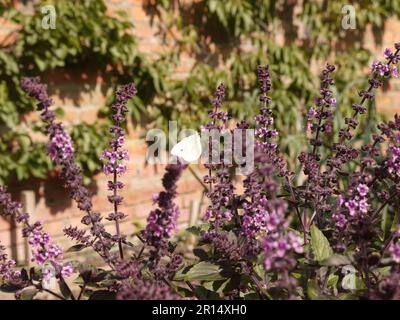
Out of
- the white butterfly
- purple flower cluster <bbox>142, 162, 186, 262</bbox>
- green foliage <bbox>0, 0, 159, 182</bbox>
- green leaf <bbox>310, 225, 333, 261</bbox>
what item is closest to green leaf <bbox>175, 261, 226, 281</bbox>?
purple flower cluster <bbox>142, 162, 186, 262</bbox>

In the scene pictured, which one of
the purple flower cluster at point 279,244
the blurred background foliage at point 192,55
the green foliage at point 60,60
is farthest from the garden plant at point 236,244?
the green foliage at point 60,60

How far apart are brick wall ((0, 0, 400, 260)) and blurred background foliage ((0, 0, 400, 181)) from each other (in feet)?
0.28

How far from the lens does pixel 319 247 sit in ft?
4.71

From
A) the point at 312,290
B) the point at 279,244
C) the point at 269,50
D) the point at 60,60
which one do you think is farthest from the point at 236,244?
the point at 269,50

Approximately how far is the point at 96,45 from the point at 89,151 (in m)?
0.76

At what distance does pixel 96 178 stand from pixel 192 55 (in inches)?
51.3

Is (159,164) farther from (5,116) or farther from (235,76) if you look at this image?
(5,116)

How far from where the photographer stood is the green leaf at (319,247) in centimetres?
140

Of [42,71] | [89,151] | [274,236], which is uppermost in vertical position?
[42,71]

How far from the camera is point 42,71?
13.6ft

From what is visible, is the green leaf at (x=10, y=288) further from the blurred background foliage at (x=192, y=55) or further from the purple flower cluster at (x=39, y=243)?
the blurred background foliage at (x=192, y=55)

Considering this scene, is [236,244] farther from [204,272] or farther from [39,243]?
[39,243]

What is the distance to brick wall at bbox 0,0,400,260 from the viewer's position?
4.18m
